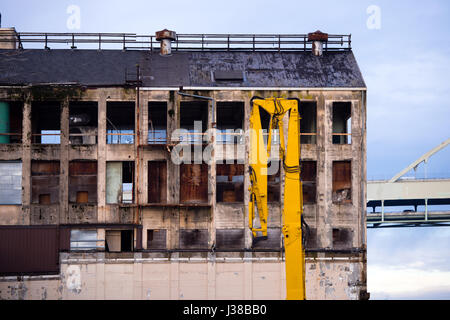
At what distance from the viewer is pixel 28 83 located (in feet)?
138

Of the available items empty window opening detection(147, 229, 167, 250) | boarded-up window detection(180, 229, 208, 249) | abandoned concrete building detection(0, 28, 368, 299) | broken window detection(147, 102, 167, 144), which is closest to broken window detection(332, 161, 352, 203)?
abandoned concrete building detection(0, 28, 368, 299)

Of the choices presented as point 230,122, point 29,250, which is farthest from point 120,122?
point 29,250

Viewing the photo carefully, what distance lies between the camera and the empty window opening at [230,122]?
42688 millimetres

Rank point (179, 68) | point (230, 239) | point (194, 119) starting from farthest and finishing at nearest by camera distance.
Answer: point (194, 119), point (179, 68), point (230, 239)

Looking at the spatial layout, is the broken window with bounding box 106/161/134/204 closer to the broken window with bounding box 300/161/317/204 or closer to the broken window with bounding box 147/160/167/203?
the broken window with bounding box 147/160/167/203

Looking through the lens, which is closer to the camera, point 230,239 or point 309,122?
point 230,239

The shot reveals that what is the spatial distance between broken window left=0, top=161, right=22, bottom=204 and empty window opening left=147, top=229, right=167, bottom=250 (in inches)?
340

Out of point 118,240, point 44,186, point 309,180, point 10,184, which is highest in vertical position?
point 309,180

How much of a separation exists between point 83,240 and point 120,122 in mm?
10027

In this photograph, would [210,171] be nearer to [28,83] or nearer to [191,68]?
[191,68]

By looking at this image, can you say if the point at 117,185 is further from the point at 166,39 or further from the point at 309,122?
the point at 309,122

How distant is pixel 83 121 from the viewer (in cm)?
4403

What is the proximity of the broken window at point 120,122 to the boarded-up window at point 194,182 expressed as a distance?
18.4 feet

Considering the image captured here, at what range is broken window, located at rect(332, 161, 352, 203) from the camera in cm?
4225
